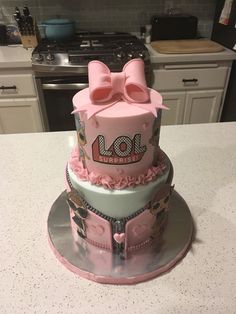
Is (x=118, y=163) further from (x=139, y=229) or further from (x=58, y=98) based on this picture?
(x=58, y=98)

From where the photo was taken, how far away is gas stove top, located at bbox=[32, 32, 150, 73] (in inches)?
67.7

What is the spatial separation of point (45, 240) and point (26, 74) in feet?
4.69

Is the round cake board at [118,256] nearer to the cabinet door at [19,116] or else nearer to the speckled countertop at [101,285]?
the speckled countertop at [101,285]

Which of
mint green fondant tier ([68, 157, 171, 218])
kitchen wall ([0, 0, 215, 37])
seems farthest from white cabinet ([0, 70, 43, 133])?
mint green fondant tier ([68, 157, 171, 218])

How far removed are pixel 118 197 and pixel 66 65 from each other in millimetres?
1375

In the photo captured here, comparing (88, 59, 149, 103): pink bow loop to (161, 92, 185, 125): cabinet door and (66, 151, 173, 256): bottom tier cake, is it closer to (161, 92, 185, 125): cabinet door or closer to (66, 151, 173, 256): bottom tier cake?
(66, 151, 173, 256): bottom tier cake

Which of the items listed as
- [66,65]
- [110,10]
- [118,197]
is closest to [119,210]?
[118,197]

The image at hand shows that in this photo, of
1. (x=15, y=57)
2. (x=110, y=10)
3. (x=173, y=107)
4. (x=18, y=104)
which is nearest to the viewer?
(x=15, y=57)

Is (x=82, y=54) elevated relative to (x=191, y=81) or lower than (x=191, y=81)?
elevated

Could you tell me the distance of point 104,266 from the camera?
60cm

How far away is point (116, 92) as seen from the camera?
55 centimetres

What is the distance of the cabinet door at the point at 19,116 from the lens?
1923 mm

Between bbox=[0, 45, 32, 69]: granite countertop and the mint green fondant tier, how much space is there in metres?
1.42

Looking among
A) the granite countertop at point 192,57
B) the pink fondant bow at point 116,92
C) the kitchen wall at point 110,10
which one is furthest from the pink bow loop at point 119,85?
the kitchen wall at point 110,10
